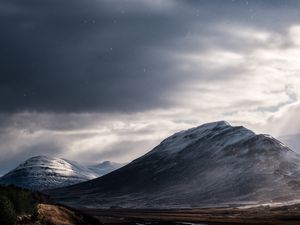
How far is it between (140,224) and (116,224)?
6.24 m

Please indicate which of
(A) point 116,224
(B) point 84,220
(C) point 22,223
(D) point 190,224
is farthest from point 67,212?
(D) point 190,224

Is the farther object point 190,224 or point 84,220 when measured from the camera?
point 190,224

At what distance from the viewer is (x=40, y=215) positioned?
73125 millimetres

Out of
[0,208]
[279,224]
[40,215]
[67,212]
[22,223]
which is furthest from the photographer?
[279,224]

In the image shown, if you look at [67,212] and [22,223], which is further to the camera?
[67,212]

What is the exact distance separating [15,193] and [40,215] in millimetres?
6676

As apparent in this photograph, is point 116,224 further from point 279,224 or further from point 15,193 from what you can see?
point 15,193

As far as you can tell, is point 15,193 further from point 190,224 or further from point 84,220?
point 190,224

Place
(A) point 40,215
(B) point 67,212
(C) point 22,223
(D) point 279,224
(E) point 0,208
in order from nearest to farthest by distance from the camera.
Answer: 1. (E) point 0,208
2. (C) point 22,223
3. (A) point 40,215
4. (B) point 67,212
5. (D) point 279,224

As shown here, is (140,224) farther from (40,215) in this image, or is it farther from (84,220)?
(40,215)

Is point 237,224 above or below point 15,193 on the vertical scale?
below

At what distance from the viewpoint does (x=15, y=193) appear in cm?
7719

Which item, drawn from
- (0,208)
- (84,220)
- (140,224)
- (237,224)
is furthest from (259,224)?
(0,208)

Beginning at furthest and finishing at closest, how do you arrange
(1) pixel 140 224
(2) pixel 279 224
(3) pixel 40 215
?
1. (1) pixel 140 224
2. (2) pixel 279 224
3. (3) pixel 40 215
